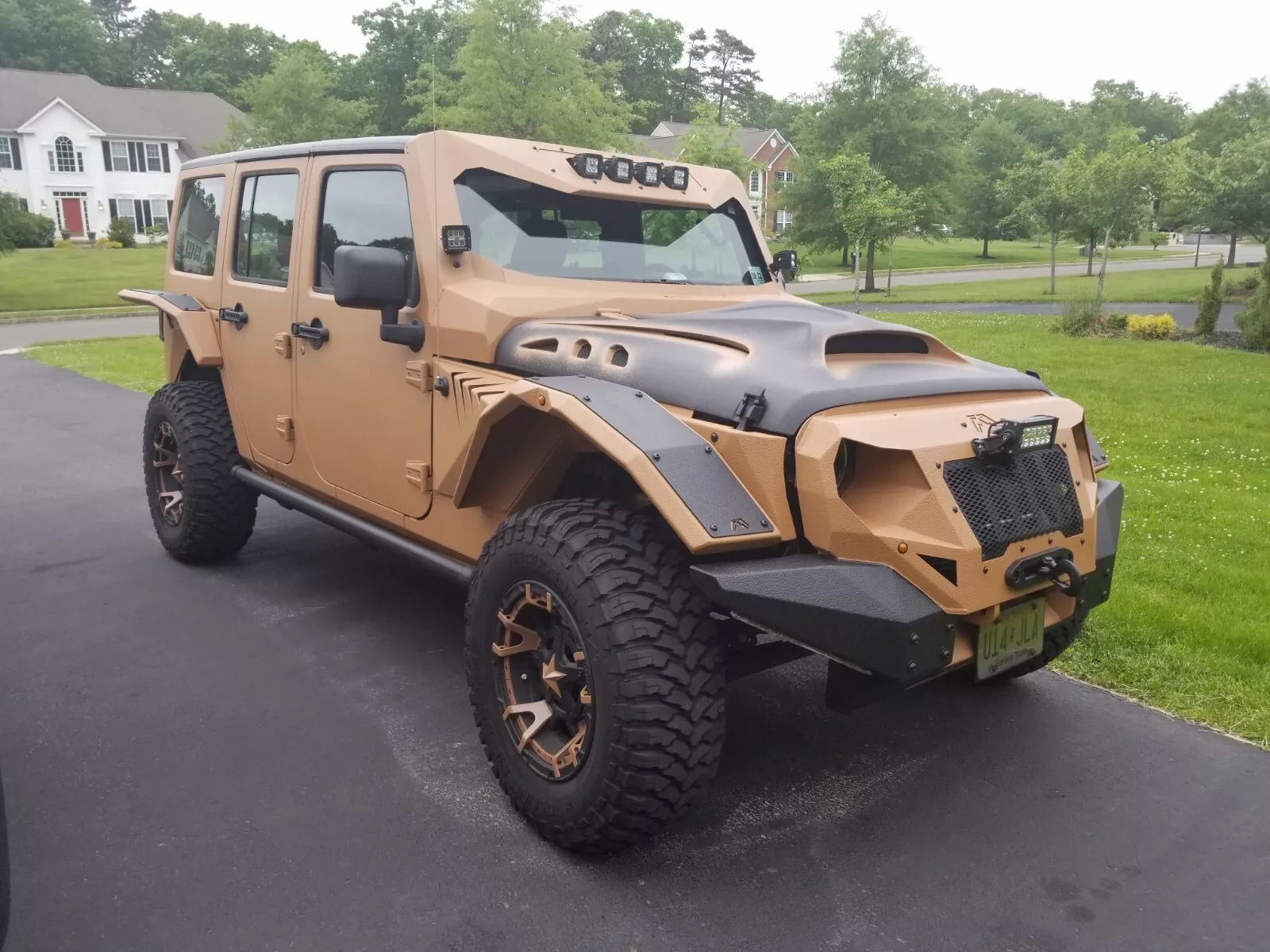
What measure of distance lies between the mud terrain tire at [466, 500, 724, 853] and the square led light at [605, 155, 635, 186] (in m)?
1.71

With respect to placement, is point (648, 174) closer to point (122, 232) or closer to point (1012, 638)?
point (1012, 638)

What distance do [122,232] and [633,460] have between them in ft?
161

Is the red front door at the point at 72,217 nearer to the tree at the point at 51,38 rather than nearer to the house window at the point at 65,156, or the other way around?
the house window at the point at 65,156

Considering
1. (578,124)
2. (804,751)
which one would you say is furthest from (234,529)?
(578,124)

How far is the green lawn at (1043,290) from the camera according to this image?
24719 mm

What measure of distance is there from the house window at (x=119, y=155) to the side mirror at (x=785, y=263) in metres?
54.5

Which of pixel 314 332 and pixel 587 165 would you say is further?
pixel 314 332

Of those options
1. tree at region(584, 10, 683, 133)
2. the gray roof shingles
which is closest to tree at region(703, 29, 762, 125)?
tree at region(584, 10, 683, 133)

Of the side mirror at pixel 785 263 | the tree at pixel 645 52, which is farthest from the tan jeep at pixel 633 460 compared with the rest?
the tree at pixel 645 52

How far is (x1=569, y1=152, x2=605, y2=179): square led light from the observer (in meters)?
3.97

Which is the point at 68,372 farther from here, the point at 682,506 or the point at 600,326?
the point at 682,506

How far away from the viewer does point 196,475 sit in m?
5.04

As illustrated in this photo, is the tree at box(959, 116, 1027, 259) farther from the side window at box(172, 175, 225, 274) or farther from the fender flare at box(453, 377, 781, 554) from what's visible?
the fender flare at box(453, 377, 781, 554)

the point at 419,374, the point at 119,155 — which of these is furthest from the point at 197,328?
the point at 119,155
